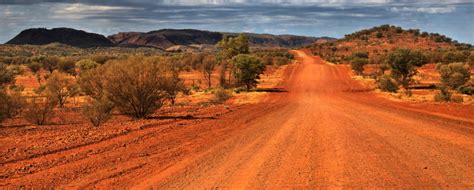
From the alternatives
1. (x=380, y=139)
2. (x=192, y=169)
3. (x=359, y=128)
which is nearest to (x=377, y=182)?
(x=192, y=169)

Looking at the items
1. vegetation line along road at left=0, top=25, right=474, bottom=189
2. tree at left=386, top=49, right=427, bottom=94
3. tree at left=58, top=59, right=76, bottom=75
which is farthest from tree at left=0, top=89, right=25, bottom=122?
tree at left=58, top=59, right=76, bottom=75

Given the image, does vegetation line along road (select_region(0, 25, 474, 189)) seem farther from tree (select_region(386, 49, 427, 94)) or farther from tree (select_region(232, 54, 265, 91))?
tree (select_region(232, 54, 265, 91))

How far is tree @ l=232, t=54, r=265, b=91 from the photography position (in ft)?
132

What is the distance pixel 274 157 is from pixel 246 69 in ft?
95.8

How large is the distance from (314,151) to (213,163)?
284 centimetres

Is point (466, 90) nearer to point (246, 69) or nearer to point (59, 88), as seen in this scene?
point (246, 69)

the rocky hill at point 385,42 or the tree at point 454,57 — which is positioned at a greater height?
the rocky hill at point 385,42

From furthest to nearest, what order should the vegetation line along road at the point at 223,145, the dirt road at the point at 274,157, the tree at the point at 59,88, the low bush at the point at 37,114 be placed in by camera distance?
the tree at the point at 59,88 → the low bush at the point at 37,114 → the vegetation line along road at the point at 223,145 → the dirt road at the point at 274,157

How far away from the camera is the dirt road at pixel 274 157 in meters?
9.41

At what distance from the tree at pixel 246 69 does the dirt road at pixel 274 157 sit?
2197 cm

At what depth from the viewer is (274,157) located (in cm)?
1158

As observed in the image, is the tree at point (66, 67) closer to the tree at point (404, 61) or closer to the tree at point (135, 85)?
the tree at point (404, 61)

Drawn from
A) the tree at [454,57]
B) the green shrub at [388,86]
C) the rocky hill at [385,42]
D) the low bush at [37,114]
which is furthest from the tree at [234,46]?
the rocky hill at [385,42]

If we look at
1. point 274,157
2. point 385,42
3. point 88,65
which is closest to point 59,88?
point 88,65
